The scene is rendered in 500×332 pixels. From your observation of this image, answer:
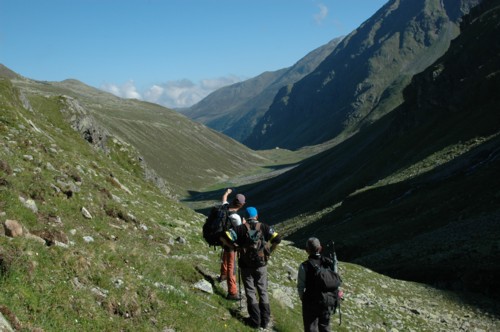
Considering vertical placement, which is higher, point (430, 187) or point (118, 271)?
point (118, 271)

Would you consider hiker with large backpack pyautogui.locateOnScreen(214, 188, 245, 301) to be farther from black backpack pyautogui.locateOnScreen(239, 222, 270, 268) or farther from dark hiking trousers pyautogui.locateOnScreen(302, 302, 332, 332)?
dark hiking trousers pyautogui.locateOnScreen(302, 302, 332, 332)

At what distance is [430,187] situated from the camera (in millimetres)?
59812

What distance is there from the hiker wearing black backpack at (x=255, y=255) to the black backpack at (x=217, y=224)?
0.40 metres

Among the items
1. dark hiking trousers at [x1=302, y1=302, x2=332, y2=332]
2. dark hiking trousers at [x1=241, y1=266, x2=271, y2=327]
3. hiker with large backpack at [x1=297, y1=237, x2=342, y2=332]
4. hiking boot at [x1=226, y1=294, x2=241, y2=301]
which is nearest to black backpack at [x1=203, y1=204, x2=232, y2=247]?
dark hiking trousers at [x1=241, y1=266, x2=271, y2=327]

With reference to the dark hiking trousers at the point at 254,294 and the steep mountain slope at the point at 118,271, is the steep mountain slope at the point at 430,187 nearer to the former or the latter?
the steep mountain slope at the point at 118,271

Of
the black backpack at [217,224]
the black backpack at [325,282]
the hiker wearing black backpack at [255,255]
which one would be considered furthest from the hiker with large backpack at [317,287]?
the black backpack at [217,224]

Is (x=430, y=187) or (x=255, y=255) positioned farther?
(x=430, y=187)

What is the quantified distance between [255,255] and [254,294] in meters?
1.28

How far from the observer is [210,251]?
787 inches

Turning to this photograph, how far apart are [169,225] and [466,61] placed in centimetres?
10684

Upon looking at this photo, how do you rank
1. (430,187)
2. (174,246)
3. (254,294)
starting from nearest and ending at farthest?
(254,294) < (174,246) < (430,187)

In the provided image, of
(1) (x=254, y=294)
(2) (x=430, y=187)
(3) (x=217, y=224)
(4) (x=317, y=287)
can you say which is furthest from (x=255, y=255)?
(2) (x=430, y=187)

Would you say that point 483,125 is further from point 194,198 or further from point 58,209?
point 194,198

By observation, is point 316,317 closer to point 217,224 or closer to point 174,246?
point 217,224
